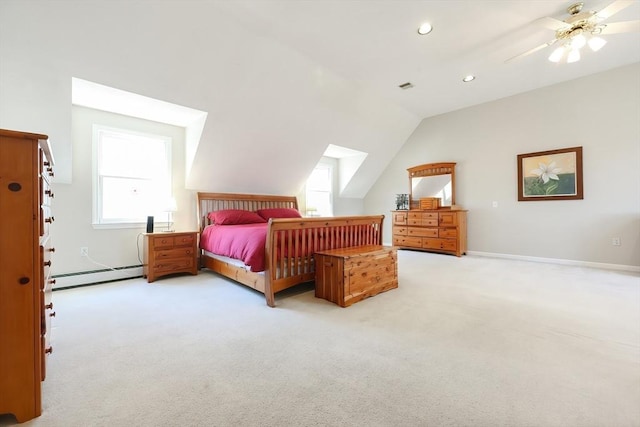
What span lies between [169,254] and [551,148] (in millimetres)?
6575

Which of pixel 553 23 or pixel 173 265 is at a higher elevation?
pixel 553 23

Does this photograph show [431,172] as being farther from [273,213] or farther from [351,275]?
[351,275]

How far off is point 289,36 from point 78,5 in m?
2.00

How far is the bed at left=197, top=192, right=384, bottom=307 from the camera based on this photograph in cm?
280

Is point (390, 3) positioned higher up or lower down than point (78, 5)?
higher up

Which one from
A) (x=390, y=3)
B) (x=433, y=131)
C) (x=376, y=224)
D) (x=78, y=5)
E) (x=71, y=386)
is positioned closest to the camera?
(x=71, y=386)

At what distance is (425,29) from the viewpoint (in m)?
3.20

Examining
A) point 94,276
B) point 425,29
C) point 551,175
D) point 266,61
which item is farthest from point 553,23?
point 94,276

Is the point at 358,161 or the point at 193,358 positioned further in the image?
the point at 358,161

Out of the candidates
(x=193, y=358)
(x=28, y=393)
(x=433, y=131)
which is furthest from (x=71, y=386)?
(x=433, y=131)

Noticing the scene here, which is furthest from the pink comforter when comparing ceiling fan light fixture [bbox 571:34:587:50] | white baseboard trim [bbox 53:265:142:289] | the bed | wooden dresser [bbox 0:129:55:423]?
ceiling fan light fixture [bbox 571:34:587:50]

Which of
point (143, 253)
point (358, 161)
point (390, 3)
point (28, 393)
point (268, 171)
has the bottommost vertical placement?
point (28, 393)

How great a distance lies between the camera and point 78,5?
2371mm

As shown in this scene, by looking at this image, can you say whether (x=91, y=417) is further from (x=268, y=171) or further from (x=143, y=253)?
(x=268, y=171)
